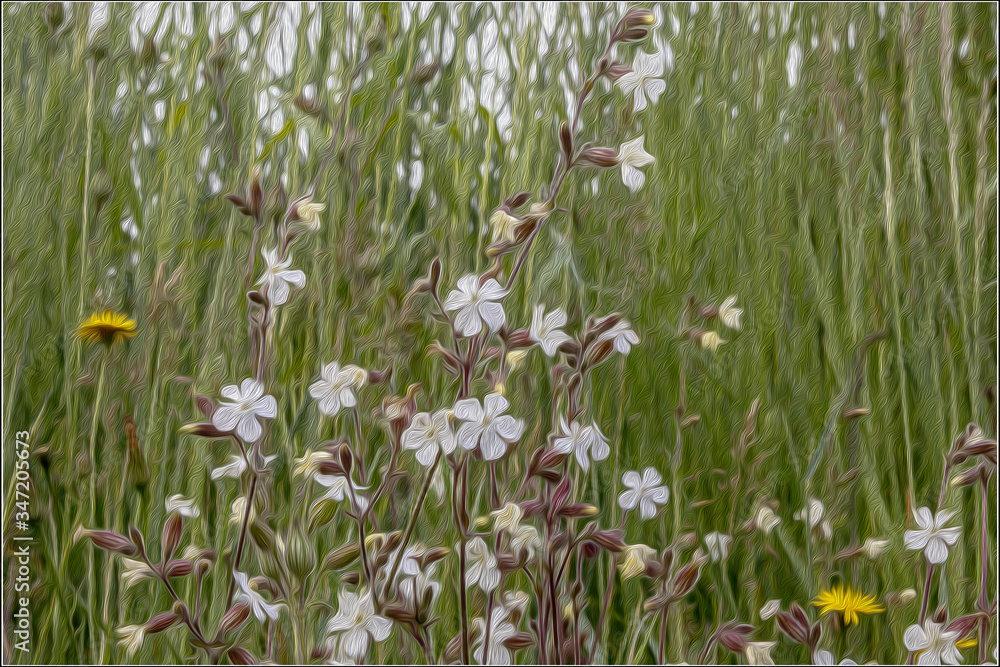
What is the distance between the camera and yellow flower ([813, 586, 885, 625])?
103cm

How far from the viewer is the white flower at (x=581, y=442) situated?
0.86m

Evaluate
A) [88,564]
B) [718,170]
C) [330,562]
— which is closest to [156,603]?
[88,564]

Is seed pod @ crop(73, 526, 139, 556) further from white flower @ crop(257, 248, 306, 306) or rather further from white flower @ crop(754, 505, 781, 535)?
white flower @ crop(754, 505, 781, 535)

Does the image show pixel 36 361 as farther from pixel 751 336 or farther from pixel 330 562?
pixel 751 336

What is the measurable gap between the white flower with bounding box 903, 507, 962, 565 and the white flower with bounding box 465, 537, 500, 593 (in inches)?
25.1

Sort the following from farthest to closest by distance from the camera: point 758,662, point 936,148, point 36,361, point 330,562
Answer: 1. point 936,148
2. point 36,361
3. point 758,662
4. point 330,562

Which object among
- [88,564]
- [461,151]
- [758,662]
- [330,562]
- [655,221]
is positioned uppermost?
[461,151]

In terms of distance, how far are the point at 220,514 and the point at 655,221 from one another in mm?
912

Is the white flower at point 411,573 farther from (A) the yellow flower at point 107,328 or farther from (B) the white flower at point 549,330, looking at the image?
(A) the yellow flower at point 107,328

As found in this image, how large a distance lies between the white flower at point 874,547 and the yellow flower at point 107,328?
127 centimetres

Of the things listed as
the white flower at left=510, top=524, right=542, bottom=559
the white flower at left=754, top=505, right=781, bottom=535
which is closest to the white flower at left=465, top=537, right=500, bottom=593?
the white flower at left=510, top=524, right=542, bottom=559

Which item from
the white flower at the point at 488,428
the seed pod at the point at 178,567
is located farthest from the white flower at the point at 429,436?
the seed pod at the point at 178,567

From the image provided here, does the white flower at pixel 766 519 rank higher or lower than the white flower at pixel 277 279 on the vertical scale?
lower

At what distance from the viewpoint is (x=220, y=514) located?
1.09 m
